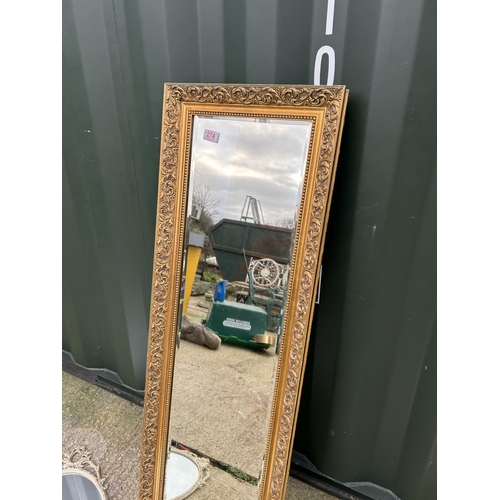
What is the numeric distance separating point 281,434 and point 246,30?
1.49 m

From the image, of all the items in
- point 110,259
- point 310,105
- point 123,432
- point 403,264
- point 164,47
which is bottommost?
point 123,432

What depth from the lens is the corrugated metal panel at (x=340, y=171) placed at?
0.93 meters

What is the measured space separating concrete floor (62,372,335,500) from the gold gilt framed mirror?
0.5 inches

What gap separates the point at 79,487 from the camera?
1.53 m

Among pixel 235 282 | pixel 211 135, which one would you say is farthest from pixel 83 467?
pixel 211 135

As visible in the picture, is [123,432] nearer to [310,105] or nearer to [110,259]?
[110,259]

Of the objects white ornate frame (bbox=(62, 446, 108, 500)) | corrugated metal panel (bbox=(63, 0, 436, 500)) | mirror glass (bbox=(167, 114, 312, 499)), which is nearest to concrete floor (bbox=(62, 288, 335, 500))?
mirror glass (bbox=(167, 114, 312, 499))

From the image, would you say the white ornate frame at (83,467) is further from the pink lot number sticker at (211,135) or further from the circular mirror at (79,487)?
the pink lot number sticker at (211,135)

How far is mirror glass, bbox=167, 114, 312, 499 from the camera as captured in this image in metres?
0.99

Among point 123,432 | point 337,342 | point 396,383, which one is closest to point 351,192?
point 337,342

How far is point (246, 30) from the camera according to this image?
102 centimetres

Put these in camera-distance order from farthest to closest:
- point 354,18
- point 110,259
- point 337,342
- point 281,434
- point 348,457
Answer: point 110,259 → point 348,457 → point 337,342 → point 281,434 → point 354,18

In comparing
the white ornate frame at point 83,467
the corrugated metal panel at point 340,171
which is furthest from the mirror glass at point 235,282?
the white ornate frame at point 83,467

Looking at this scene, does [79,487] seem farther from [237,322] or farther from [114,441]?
[237,322]
